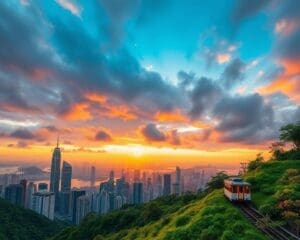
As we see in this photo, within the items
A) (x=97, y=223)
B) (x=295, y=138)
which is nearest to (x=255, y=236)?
(x=295, y=138)

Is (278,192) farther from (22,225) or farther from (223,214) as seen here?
(22,225)

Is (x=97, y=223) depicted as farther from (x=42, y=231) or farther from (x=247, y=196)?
(x=42, y=231)

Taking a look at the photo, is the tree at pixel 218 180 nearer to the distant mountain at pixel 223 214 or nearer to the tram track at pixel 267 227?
the distant mountain at pixel 223 214

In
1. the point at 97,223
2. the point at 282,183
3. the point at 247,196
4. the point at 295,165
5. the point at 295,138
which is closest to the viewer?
the point at 247,196

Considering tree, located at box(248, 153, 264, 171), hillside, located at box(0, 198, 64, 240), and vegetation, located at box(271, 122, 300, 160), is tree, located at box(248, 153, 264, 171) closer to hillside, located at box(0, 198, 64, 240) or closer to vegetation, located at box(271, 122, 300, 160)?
vegetation, located at box(271, 122, 300, 160)

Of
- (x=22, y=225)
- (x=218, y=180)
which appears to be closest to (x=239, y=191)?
(x=218, y=180)

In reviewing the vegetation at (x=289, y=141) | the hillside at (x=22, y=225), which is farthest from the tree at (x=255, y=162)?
the hillside at (x=22, y=225)
